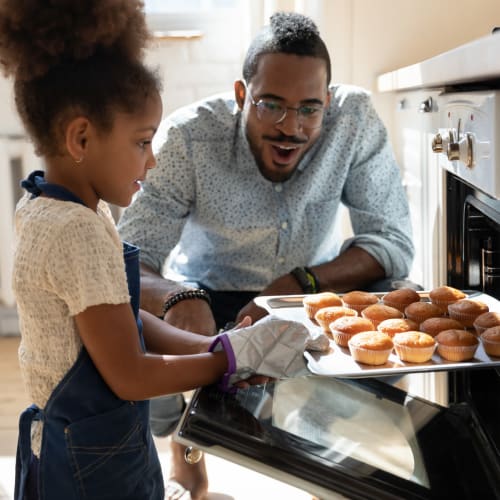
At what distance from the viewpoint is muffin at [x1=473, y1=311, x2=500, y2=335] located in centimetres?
121

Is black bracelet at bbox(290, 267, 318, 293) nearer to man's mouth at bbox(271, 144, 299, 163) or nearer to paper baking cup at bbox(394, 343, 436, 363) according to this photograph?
man's mouth at bbox(271, 144, 299, 163)

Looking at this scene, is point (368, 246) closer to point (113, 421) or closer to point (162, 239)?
point (162, 239)

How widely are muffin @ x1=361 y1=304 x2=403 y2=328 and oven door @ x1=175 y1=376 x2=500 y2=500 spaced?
103 mm

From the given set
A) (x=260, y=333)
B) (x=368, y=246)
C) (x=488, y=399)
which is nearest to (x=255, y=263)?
(x=368, y=246)

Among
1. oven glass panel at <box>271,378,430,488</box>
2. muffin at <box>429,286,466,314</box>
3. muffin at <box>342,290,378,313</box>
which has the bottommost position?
oven glass panel at <box>271,378,430,488</box>

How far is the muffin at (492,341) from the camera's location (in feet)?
3.75

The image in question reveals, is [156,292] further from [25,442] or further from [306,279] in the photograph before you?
[25,442]

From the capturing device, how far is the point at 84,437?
1.04 metres

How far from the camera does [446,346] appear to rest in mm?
1175

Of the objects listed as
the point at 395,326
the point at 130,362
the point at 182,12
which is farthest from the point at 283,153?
the point at 182,12

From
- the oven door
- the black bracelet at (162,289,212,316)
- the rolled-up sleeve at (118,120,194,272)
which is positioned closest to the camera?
the oven door

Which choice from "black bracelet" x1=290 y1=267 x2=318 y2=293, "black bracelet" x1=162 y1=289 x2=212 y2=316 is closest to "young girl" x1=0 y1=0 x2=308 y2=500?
"black bracelet" x1=162 y1=289 x2=212 y2=316

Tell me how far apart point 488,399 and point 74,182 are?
780mm

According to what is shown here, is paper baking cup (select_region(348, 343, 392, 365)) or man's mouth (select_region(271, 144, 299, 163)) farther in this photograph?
man's mouth (select_region(271, 144, 299, 163))
